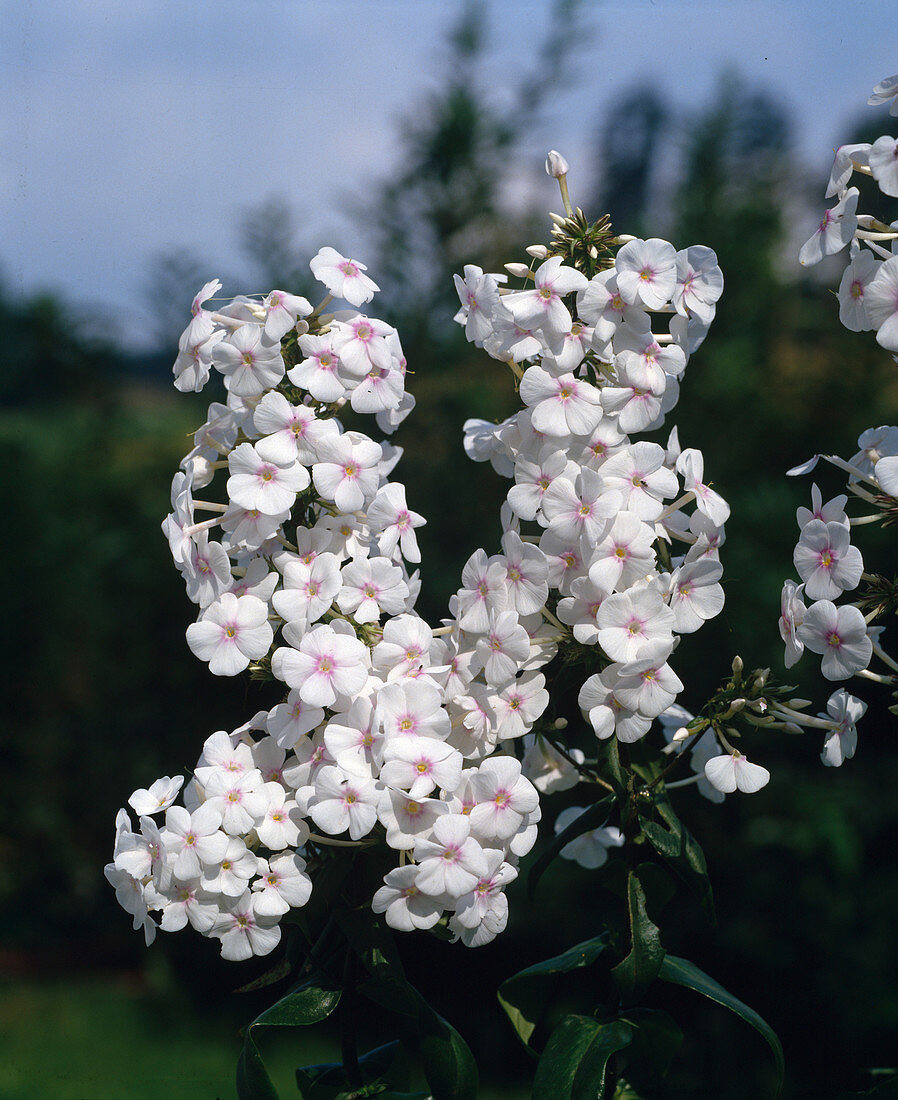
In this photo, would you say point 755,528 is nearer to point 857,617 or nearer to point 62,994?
point 857,617

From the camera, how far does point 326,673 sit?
3.87 ft

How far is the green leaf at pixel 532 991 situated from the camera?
1421 mm

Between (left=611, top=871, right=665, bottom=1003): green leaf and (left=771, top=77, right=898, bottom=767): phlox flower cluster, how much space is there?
0.30 meters

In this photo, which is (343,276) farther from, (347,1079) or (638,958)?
(347,1079)

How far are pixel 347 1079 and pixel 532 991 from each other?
279 millimetres

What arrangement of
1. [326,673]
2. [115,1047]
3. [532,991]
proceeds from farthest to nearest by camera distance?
[115,1047]
[532,991]
[326,673]

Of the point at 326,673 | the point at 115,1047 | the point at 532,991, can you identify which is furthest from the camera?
the point at 115,1047

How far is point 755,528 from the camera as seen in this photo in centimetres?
294

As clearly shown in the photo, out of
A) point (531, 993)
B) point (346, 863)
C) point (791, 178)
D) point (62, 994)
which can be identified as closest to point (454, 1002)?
point (62, 994)

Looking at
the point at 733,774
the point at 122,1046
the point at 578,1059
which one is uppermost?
the point at 733,774

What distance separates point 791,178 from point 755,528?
1.30m

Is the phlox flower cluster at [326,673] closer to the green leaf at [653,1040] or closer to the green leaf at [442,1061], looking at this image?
the green leaf at [442,1061]

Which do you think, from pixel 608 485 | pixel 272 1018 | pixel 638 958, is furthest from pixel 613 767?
pixel 272 1018

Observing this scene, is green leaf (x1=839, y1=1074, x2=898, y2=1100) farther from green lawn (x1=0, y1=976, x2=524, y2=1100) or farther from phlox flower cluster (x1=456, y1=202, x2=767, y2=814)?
green lawn (x1=0, y1=976, x2=524, y2=1100)
